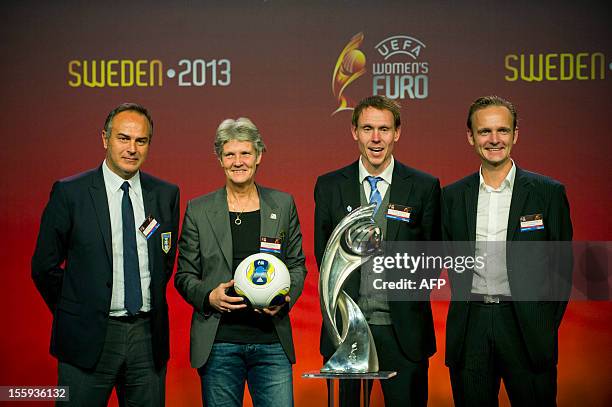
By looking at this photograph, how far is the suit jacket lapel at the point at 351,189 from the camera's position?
4449 mm

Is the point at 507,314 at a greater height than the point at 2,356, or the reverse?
the point at 507,314

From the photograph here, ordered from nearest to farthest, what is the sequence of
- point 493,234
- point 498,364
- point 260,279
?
point 260,279
point 498,364
point 493,234

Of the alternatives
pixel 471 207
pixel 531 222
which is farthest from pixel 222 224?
pixel 531 222

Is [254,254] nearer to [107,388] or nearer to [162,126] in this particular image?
[107,388]

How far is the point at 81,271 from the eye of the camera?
4.22 m

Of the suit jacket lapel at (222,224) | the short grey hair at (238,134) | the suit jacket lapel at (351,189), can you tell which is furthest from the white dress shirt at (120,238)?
the suit jacket lapel at (351,189)

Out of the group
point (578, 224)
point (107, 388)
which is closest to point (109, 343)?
point (107, 388)

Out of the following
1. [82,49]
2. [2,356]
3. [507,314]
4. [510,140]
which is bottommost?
[2,356]

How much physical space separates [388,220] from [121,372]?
150 centimetres

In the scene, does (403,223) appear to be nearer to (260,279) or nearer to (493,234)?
(493,234)

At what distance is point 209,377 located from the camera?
4090 mm

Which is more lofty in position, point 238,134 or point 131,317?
point 238,134

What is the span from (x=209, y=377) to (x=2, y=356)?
220cm

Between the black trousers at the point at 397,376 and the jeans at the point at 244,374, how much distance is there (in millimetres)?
346
